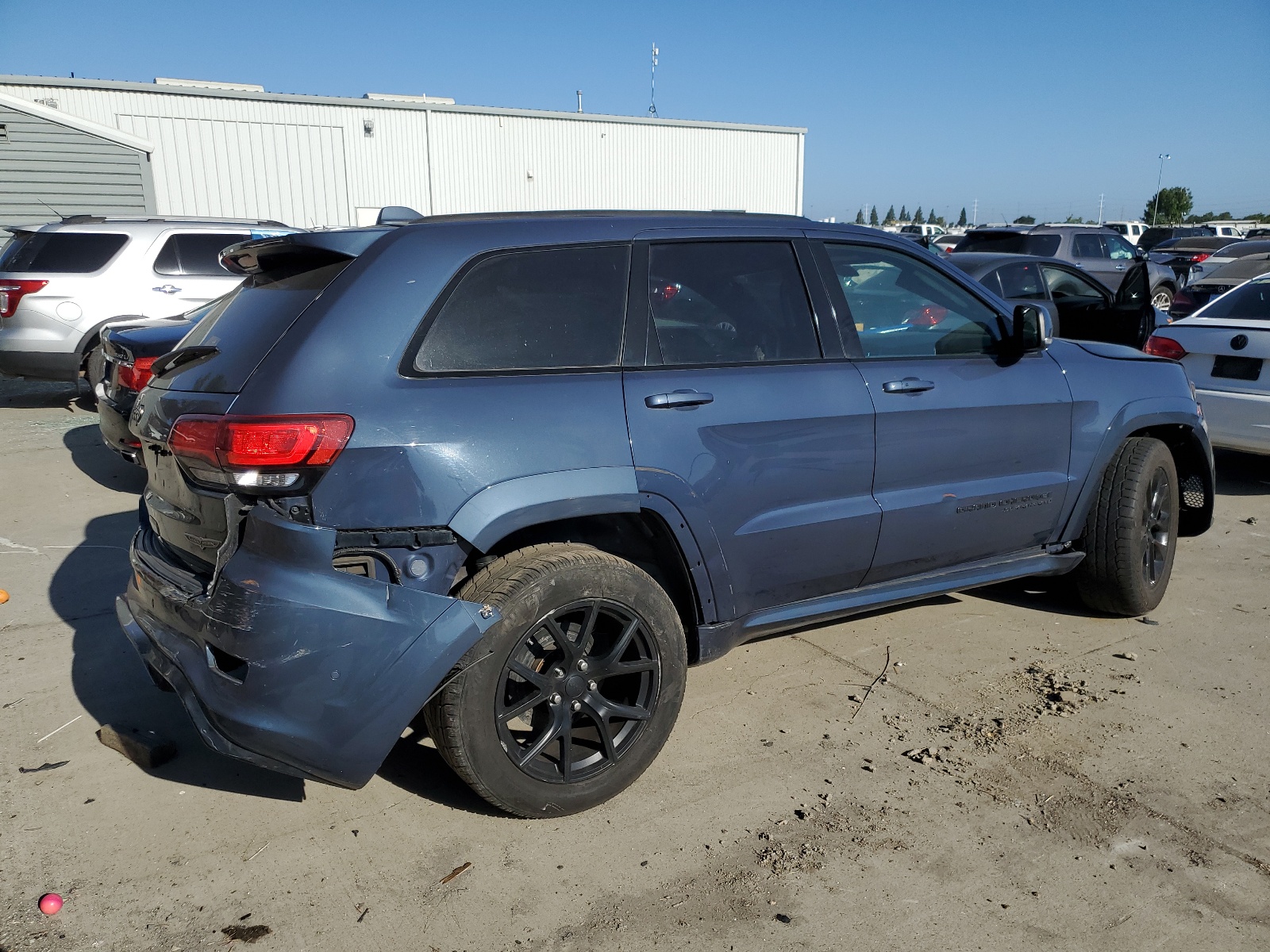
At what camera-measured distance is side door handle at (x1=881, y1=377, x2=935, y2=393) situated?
377 cm

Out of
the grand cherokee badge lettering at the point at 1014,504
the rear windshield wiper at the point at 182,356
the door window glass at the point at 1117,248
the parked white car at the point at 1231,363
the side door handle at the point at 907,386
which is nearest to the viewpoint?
the rear windshield wiper at the point at 182,356

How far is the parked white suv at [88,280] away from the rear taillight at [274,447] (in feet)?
23.6

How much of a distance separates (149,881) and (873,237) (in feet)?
11.0

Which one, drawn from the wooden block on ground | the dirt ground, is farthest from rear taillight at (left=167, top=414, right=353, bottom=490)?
the wooden block on ground

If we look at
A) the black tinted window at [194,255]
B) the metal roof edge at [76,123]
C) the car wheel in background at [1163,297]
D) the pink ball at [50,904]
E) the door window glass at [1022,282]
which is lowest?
the pink ball at [50,904]

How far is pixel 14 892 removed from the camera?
9.07 ft

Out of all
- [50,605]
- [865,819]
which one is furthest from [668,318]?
[50,605]

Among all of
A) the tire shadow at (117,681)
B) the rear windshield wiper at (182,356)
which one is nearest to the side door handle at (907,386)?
the rear windshield wiper at (182,356)

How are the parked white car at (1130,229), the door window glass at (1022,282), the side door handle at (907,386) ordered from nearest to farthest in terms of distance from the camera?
the side door handle at (907,386)
the door window glass at (1022,282)
the parked white car at (1130,229)

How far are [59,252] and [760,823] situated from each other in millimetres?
9361

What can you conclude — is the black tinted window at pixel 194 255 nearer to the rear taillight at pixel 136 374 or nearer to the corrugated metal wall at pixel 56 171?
the rear taillight at pixel 136 374

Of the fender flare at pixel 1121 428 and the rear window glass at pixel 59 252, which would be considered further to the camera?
the rear window glass at pixel 59 252

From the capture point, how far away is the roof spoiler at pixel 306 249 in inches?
120

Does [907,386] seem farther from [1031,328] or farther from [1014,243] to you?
[1014,243]
